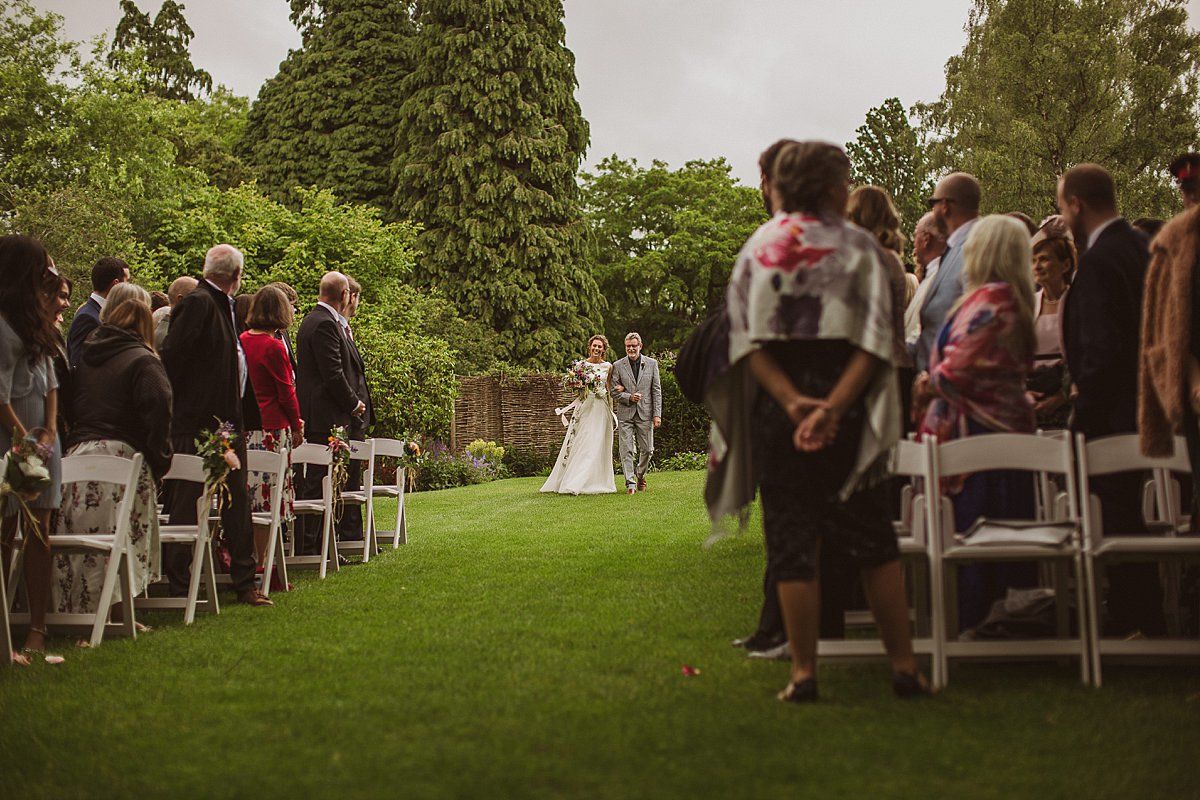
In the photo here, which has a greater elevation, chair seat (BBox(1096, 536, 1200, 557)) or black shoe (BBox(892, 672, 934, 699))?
chair seat (BBox(1096, 536, 1200, 557))

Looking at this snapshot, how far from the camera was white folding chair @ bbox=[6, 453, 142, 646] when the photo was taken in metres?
6.48

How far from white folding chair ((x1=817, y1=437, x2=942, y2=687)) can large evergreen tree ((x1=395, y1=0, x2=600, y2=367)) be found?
30.3m

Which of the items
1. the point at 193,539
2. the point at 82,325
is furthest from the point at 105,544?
the point at 82,325

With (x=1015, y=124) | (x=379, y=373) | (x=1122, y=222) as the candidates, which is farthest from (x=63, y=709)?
(x=1015, y=124)

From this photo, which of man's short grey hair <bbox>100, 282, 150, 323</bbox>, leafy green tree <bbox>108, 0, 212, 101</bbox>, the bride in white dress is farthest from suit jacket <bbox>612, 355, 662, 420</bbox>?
leafy green tree <bbox>108, 0, 212, 101</bbox>

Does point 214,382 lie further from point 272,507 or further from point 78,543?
point 78,543

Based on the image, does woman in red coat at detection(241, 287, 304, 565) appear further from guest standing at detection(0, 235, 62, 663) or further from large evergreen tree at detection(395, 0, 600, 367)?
large evergreen tree at detection(395, 0, 600, 367)

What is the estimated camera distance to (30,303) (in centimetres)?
629

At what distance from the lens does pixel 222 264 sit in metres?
8.09

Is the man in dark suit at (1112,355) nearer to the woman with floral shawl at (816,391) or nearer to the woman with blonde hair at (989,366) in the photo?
the woman with blonde hair at (989,366)

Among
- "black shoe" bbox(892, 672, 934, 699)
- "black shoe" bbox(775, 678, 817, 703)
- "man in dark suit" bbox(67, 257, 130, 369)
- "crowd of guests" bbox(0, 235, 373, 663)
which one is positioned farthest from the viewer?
"man in dark suit" bbox(67, 257, 130, 369)

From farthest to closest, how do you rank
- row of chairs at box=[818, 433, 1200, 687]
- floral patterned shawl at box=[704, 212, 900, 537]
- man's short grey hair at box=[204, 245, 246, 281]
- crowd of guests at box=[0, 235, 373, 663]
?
man's short grey hair at box=[204, 245, 246, 281] → crowd of guests at box=[0, 235, 373, 663] → row of chairs at box=[818, 433, 1200, 687] → floral patterned shawl at box=[704, 212, 900, 537]

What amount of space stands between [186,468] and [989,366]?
195 inches

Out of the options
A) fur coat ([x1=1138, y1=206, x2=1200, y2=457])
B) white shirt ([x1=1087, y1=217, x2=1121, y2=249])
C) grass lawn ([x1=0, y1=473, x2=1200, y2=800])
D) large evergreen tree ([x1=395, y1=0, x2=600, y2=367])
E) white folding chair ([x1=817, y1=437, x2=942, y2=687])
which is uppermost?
large evergreen tree ([x1=395, y1=0, x2=600, y2=367])
